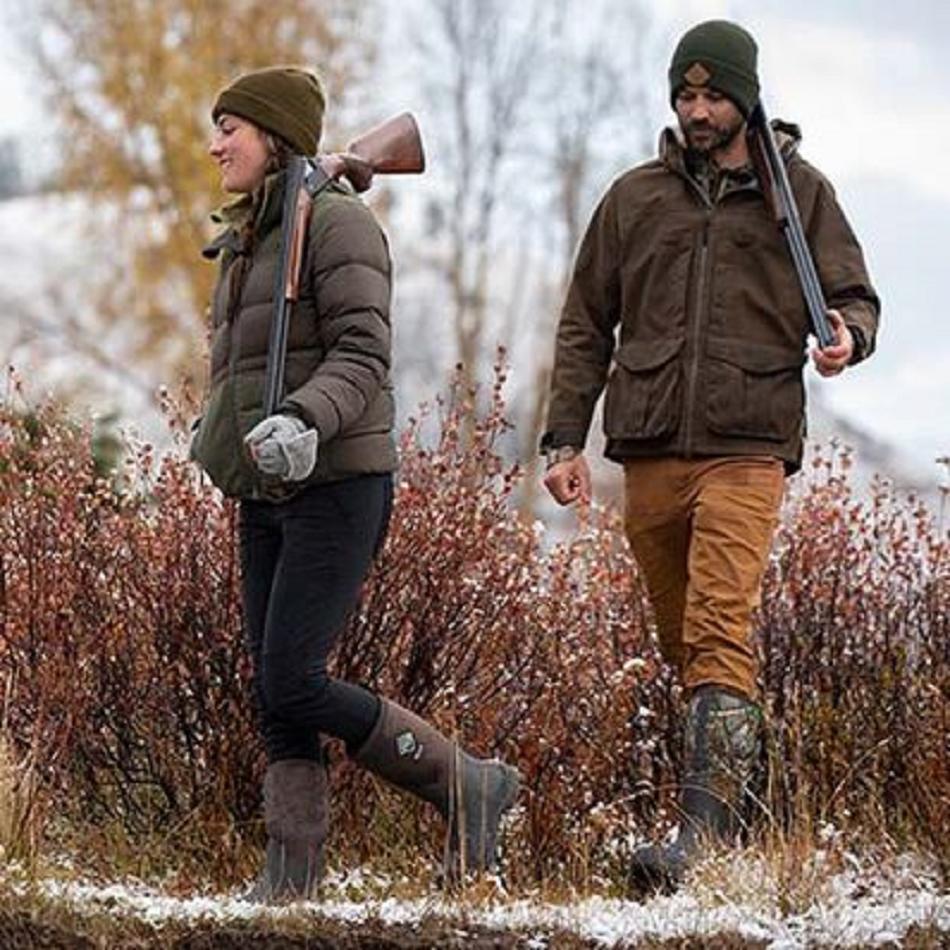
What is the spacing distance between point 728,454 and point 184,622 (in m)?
1.48

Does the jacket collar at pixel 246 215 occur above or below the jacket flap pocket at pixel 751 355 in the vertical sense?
above

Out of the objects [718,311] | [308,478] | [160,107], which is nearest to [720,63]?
[718,311]

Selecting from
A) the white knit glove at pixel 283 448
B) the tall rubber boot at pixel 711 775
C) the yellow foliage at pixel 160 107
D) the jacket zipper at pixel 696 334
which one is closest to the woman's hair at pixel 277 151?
the white knit glove at pixel 283 448

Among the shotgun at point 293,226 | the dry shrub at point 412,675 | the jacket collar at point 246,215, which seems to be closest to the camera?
the shotgun at point 293,226

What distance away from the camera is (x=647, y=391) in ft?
20.7

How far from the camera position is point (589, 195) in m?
32.1

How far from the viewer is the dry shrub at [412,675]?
6680 mm

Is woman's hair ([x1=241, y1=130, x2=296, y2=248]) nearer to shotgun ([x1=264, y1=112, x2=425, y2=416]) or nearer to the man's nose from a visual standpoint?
shotgun ([x1=264, y1=112, x2=425, y2=416])

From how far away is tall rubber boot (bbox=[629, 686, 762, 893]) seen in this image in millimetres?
6098

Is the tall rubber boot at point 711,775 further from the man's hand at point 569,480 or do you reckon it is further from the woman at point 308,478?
the man's hand at point 569,480

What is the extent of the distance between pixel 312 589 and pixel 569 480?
933 mm

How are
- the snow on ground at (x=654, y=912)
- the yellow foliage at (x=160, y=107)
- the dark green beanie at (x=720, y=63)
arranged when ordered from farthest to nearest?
the yellow foliage at (x=160, y=107), the dark green beanie at (x=720, y=63), the snow on ground at (x=654, y=912)

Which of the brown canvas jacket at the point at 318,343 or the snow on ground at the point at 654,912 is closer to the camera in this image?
the snow on ground at the point at 654,912

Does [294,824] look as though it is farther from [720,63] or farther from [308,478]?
[720,63]
